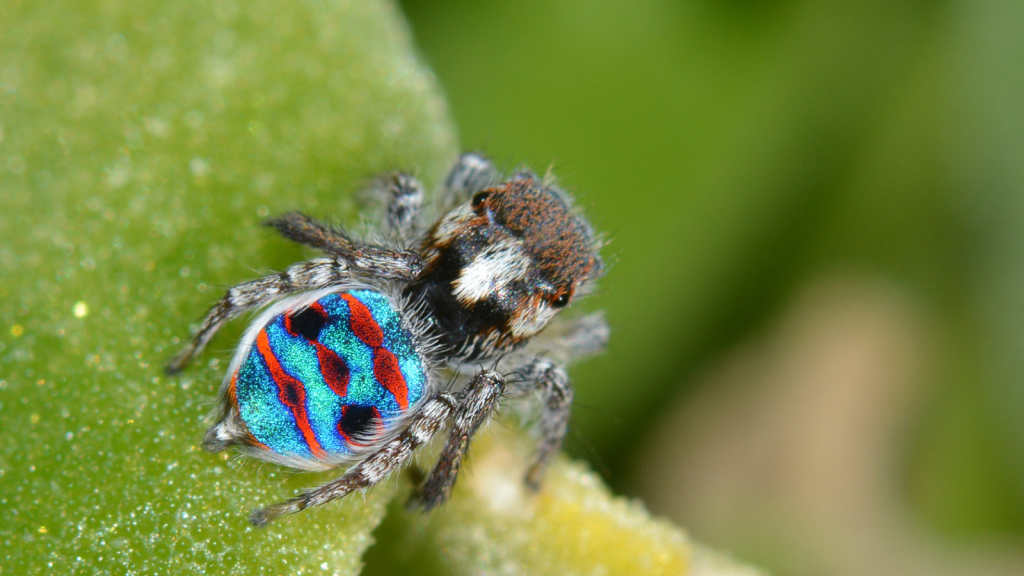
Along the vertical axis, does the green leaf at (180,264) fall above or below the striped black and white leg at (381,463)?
above

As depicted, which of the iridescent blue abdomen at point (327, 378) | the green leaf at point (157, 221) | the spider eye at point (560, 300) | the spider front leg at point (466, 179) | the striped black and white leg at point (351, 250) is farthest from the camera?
the spider front leg at point (466, 179)

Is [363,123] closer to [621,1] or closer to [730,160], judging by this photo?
[621,1]

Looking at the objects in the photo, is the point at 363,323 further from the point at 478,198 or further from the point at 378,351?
the point at 478,198

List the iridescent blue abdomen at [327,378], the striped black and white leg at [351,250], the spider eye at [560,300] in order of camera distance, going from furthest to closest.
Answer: the spider eye at [560,300] < the striped black and white leg at [351,250] < the iridescent blue abdomen at [327,378]

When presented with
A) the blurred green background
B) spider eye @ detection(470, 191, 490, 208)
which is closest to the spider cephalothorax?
spider eye @ detection(470, 191, 490, 208)

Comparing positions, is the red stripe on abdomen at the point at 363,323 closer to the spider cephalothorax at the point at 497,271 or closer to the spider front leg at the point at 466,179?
the spider cephalothorax at the point at 497,271

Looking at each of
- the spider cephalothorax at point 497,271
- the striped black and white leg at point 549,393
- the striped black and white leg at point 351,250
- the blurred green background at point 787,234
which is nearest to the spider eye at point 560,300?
the spider cephalothorax at point 497,271

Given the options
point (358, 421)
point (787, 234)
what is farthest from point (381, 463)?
point (787, 234)

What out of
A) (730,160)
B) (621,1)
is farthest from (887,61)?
(621,1)

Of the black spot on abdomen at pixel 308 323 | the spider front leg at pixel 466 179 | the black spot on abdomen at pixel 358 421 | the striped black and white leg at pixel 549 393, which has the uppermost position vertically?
the spider front leg at pixel 466 179
